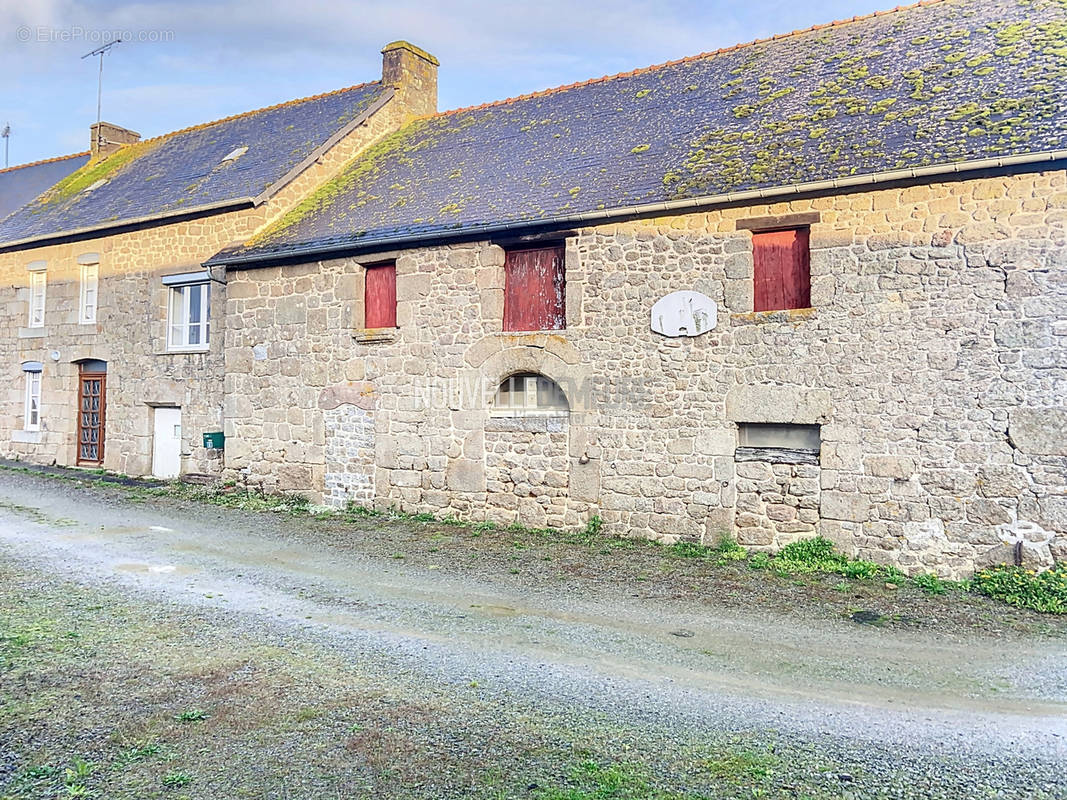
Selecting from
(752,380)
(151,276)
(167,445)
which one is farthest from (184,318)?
(752,380)

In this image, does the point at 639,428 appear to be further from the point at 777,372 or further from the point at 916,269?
the point at 916,269

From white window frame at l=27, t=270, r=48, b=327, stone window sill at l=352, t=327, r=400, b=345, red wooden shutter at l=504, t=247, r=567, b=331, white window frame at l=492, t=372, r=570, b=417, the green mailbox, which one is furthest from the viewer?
white window frame at l=27, t=270, r=48, b=327

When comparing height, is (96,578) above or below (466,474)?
below

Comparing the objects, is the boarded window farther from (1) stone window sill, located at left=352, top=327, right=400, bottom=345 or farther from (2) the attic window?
(2) the attic window

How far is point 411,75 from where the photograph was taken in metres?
15.5

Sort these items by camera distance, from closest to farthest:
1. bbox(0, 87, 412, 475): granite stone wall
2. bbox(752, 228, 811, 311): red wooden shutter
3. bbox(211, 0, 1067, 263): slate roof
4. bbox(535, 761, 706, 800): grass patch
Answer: bbox(535, 761, 706, 800): grass patch, bbox(211, 0, 1067, 263): slate roof, bbox(752, 228, 811, 311): red wooden shutter, bbox(0, 87, 412, 475): granite stone wall

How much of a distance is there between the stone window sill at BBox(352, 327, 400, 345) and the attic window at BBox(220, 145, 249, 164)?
6485 millimetres

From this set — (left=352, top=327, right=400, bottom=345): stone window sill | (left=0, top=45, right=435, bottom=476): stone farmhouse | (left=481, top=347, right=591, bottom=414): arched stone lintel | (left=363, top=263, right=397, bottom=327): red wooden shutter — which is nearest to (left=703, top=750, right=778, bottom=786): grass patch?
(left=481, top=347, right=591, bottom=414): arched stone lintel

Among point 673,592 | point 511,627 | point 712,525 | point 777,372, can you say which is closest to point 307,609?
point 511,627

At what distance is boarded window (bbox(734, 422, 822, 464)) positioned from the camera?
8.23 metres

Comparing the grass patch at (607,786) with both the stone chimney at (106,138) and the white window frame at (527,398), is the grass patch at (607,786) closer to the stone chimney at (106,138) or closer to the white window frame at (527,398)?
the white window frame at (527,398)

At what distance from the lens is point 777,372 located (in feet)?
27.2

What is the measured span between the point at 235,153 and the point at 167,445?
19.8 feet

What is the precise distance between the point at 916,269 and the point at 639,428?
3.38 metres
